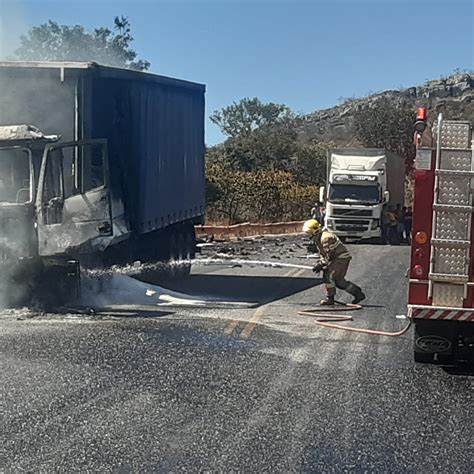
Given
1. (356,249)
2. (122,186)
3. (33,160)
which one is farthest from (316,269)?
(356,249)

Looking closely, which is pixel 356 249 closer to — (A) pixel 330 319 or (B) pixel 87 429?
(A) pixel 330 319

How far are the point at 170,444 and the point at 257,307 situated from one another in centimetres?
716

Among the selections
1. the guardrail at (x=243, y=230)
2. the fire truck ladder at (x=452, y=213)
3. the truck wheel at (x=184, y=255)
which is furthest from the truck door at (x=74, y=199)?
the guardrail at (x=243, y=230)

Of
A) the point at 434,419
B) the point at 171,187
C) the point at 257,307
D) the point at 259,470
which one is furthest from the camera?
the point at 171,187

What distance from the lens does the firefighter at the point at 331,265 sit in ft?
45.2

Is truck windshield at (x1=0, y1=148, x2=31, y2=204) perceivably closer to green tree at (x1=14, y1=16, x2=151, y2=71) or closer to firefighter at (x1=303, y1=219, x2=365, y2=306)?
firefighter at (x1=303, y1=219, x2=365, y2=306)

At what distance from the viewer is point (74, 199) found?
42.1ft

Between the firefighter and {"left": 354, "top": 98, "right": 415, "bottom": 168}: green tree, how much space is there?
1673 inches

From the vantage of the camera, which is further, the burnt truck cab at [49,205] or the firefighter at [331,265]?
the firefighter at [331,265]

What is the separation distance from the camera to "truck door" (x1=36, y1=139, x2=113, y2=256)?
1229 cm

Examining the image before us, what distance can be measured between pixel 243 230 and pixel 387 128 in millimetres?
27091

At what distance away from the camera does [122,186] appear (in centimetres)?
1459

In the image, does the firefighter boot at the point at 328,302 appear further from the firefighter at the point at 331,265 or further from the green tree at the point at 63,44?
the green tree at the point at 63,44

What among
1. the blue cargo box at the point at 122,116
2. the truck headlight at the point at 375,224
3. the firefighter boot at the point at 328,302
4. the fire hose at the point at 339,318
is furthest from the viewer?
the truck headlight at the point at 375,224
